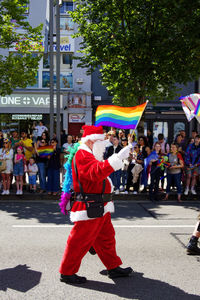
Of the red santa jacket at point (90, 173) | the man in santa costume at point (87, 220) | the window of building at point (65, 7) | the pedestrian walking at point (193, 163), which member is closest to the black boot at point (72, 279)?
the man in santa costume at point (87, 220)

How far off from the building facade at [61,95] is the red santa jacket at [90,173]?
55.3ft

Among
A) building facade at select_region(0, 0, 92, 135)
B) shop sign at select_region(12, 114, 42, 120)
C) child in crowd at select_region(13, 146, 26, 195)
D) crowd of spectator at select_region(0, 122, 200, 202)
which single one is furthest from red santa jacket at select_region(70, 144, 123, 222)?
shop sign at select_region(12, 114, 42, 120)

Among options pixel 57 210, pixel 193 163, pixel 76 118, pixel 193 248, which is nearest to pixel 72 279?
pixel 193 248

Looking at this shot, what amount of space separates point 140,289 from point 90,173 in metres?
1.46

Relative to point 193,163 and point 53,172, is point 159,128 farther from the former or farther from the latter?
point 53,172

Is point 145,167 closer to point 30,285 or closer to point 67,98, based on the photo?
point 30,285

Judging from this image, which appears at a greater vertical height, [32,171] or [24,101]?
[24,101]

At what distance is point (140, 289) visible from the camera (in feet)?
12.5

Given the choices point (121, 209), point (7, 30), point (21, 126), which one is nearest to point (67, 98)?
point (21, 126)

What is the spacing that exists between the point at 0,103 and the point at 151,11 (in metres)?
12.3

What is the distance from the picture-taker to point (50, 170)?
32.2 ft

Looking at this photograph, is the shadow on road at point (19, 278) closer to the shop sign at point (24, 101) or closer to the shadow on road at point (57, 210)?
the shadow on road at point (57, 210)

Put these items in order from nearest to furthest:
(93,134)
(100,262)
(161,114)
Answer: (93,134) < (100,262) < (161,114)

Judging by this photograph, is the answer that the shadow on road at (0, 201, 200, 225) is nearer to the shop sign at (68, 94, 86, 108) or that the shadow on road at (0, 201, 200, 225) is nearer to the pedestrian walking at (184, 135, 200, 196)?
the pedestrian walking at (184, 135, 200, 196)
